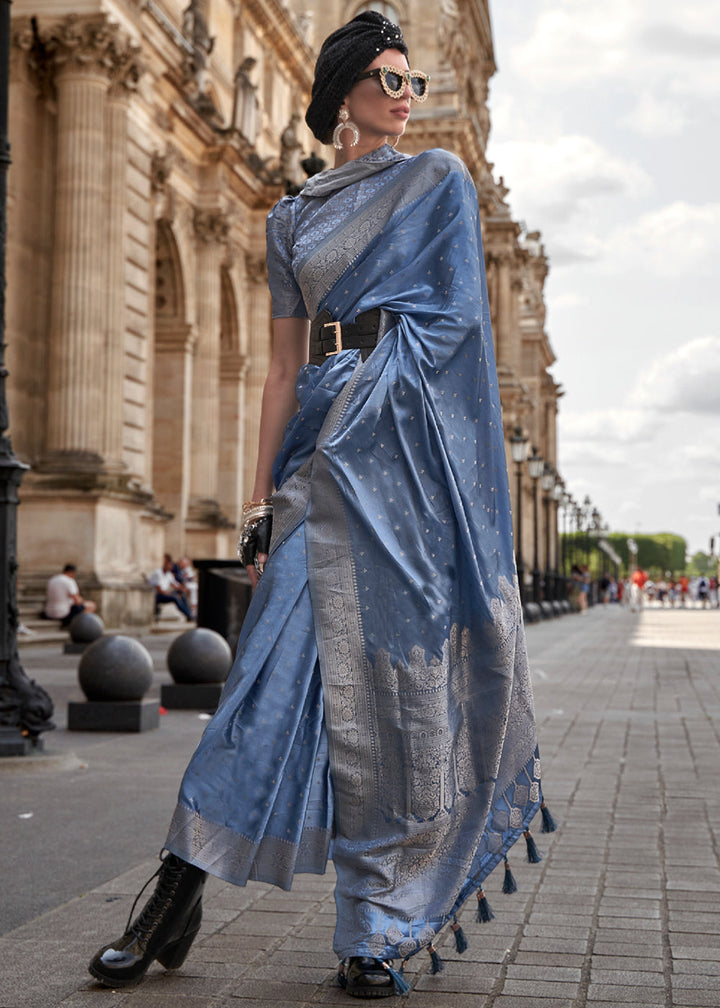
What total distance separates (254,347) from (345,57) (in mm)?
36248

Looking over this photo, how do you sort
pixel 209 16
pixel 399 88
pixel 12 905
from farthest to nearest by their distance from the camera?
pixel 209 16, pixel 12 905, pixel 399 88

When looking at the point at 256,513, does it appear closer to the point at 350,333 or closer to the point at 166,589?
the point at 350,333

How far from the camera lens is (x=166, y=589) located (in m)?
25.6

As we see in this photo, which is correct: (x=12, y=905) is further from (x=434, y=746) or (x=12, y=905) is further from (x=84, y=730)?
(x=84, y=730)

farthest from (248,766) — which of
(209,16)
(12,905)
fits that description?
(209,16)

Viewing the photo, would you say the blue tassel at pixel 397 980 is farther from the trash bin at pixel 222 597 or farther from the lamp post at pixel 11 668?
the trash bin at pixel 222 597

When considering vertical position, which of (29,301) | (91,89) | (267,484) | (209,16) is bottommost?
(267,484)

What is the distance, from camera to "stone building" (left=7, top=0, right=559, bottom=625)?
73.3 feet

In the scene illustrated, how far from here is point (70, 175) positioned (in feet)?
74.3

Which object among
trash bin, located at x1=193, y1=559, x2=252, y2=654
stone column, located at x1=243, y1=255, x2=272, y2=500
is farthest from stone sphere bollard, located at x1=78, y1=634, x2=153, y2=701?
stone column, located at x1=243, y1=255, x2=272, y2=500

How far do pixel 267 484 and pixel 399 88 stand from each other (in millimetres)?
1152

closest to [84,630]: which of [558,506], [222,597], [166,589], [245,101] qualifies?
[222,597]

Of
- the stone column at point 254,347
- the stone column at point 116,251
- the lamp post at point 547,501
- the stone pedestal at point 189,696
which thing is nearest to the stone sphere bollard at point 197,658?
the stone pedestal at point 189,696

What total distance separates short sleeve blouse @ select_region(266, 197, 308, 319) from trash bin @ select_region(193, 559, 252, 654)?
10.5 metres
